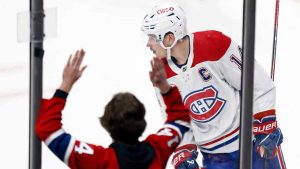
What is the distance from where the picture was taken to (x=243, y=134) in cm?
238

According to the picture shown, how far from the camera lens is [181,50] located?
238 cm

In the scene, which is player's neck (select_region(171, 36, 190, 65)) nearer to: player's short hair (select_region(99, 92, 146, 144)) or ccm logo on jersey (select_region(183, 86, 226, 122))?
ccm logo on jersey (select_region(183, 86, 226, 122))

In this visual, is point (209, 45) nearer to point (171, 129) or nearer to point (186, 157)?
point (186, 157)

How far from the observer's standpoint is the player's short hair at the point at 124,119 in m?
1.84

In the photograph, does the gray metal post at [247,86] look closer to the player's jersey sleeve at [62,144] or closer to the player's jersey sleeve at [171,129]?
the player's jersey sleeve at [171,129]

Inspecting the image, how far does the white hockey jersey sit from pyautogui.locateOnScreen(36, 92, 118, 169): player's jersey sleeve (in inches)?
21.9

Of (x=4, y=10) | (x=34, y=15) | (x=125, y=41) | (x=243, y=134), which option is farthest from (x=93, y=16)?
(x=243, y=134)

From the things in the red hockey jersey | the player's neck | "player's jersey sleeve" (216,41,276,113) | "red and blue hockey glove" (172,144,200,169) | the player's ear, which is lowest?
"red and blue hockey glove" (172,144,200,169)

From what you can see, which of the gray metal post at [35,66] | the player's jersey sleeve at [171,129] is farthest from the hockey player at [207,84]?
the gray metal post at [35,66]

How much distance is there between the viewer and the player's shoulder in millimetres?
2406

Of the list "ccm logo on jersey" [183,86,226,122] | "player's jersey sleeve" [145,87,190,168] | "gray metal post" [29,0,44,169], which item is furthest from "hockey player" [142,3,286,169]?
"gray metal post" [29,0,44,169]

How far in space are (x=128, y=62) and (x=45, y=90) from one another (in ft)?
1.28

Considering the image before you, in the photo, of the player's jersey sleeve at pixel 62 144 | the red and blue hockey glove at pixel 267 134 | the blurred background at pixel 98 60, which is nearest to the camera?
the player's jersey sleeve at pixel 62 144

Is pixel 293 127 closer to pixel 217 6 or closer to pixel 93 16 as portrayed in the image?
pixel 217 6
